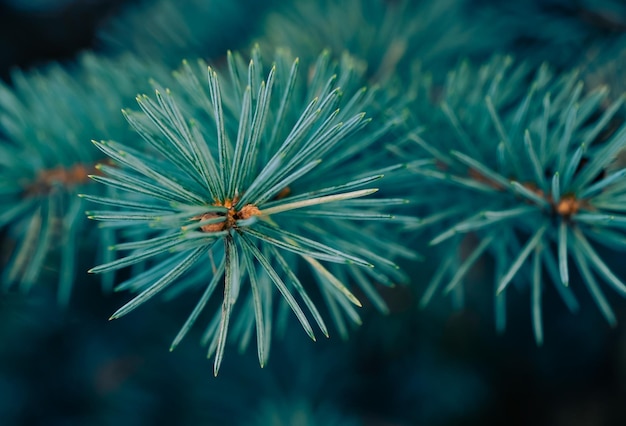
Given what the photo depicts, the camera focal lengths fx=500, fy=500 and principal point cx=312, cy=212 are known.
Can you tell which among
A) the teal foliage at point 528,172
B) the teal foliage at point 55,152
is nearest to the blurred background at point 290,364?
the teal foliage at point 55,152

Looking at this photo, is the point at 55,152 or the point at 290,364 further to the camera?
the point at 290,364

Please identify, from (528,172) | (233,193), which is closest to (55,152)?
(233,193)

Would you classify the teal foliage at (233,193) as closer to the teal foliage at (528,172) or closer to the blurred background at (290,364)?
the teal foliage at (528,172)

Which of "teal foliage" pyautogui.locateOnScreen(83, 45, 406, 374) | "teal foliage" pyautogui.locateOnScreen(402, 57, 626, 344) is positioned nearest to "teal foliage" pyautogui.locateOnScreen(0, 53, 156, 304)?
"teal foliage" pyautogui.locateOnScreen(83, 45, 406, 374)

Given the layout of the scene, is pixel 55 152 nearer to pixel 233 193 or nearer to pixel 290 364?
pixel 233 193

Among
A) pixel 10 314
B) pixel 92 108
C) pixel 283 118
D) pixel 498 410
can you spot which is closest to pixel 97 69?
pixel 92 108

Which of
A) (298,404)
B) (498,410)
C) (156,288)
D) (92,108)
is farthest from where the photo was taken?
(498,410)

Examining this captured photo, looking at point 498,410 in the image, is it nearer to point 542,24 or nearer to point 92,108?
point 542,24

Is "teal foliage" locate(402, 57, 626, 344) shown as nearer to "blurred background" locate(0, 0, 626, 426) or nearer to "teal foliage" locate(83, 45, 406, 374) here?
"teal foliage" locate(83, 45, 406, 374)
